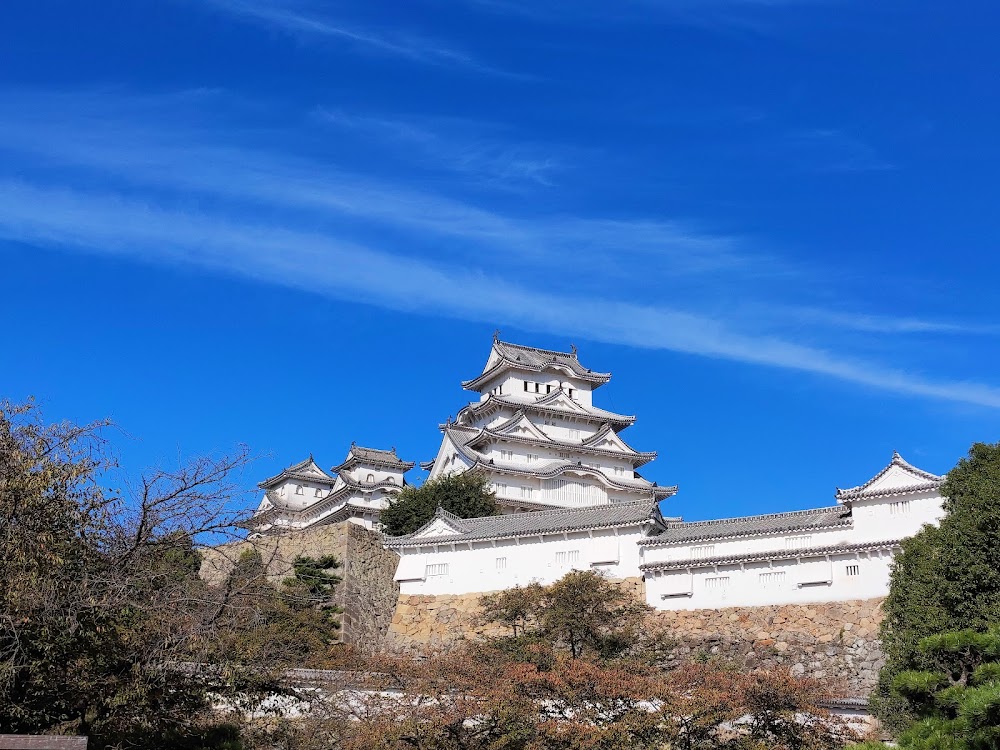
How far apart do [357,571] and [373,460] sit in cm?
1943

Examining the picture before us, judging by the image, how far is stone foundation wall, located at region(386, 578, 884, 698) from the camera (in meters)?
23.9

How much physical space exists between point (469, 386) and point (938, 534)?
3503 cm

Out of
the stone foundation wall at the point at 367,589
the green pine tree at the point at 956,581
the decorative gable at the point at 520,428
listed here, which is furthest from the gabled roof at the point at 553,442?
the green pine tree at the point at 956,581

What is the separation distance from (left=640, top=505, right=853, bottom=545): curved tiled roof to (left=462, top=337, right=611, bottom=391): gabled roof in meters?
22.2

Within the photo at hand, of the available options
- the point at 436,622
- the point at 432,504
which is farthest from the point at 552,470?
the point at 436,622

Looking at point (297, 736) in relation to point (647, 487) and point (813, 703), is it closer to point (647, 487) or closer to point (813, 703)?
point (813, 703)

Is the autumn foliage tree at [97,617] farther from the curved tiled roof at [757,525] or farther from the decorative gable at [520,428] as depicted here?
the decorative gable at [520,428]

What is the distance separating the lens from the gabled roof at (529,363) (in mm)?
50844

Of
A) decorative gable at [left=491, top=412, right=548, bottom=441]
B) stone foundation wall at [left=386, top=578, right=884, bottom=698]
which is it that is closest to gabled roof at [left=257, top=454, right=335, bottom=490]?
decorative gable at [left=491, top=412, right=548, bottom=441]

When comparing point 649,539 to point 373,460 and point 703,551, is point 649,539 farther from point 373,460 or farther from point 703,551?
point 373,460

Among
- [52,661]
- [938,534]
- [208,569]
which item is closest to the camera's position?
[52,661]

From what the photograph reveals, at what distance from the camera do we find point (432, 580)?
31500mm

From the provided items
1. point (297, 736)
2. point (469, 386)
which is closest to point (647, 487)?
point (469, 386)

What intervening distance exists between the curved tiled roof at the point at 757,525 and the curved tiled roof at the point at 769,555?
57 centimetres
